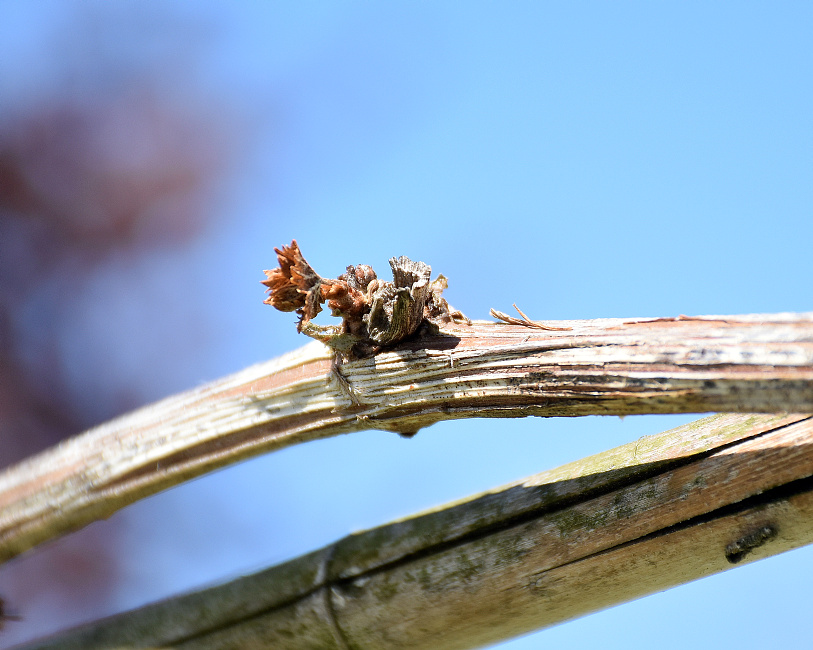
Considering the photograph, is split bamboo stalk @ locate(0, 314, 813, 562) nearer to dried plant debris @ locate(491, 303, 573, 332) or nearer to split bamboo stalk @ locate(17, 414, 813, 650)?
dried plant debris @ locate(491, 303, 573, 332)

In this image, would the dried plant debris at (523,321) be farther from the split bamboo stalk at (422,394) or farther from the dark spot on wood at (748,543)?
the dark spot on wood at (748,543)

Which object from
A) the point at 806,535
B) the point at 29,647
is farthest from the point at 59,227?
the point at 806,535

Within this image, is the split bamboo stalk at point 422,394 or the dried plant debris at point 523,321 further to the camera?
the dried plant debris at point 523,321

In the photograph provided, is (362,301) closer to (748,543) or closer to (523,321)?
(523,321)

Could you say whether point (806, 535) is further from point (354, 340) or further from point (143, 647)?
point (143, 647)

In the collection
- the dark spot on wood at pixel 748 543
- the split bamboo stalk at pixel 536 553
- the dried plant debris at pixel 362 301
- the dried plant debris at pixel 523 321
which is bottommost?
the dark spot on wood at pixel 748 543

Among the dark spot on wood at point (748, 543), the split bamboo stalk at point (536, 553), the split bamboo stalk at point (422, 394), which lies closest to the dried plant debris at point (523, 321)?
the split bamboo stalk at point (422, 394)

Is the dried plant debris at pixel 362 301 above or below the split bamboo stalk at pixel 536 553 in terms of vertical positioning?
above

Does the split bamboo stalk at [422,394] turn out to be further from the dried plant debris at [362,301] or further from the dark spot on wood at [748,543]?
the dark spot on wood at [748,543]
